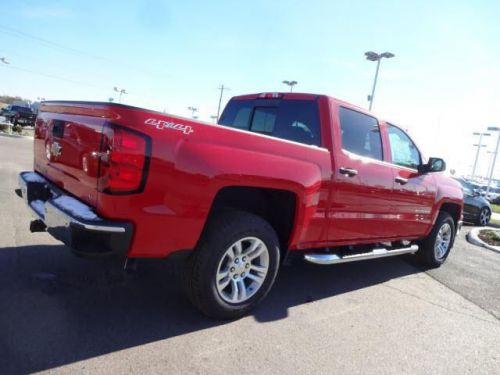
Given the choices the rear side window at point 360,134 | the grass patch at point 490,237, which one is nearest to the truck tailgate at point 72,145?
the rear side window at point 360,134

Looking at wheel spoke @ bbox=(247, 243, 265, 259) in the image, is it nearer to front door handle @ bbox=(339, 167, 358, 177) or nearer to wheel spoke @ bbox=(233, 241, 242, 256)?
wheel spoke @ bbox=(233, 241, 242, 256)

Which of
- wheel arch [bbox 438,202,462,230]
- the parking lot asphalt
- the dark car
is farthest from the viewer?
the dark car

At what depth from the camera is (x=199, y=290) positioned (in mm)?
3055

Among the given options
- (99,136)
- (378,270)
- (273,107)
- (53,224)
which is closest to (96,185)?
(99,136)

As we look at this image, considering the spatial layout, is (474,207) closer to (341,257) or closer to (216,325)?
(341,257)

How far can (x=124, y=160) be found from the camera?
8.25 feet

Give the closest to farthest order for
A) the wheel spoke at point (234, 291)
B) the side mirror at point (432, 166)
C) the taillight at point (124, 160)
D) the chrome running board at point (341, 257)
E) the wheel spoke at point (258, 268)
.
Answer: the taillight at point (124, 160), the wheel spoke at point (234, 291), the wheel spoke at point (258, 268), the chrome running board at point (341, 257), the side mirror at point (432, 166)

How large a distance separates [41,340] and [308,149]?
248 centimetres

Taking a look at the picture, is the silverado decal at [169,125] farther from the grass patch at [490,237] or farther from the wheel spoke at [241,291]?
the grass patch at [490,237]

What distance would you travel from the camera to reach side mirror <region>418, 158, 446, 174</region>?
205 inches

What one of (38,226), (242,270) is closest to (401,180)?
(242,270)

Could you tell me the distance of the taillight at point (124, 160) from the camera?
2508 millimetres

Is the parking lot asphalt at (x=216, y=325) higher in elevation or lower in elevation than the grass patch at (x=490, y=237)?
lower

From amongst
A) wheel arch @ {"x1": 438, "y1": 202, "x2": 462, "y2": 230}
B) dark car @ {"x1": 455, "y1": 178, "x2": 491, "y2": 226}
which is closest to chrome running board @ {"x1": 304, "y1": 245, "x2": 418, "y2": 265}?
wheel arch @ {"x1": 438, "y1": 202, "x2": 462, "y2": 230}
